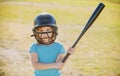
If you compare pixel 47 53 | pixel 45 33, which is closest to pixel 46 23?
pixel 45 33

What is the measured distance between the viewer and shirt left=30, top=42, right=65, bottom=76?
190 centimetres

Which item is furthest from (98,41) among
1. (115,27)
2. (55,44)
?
(55,44)

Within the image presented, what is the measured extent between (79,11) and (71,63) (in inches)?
18.1

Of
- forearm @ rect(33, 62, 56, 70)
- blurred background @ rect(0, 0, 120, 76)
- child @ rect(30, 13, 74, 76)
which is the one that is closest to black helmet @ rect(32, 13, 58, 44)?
child @ rect(30, 13, 74, 76)

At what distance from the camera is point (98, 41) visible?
11.1ft

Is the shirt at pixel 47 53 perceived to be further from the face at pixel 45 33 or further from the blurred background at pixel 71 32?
the blurred background at pixel 71 32

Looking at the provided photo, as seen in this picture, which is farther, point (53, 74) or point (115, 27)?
point (115, 27)

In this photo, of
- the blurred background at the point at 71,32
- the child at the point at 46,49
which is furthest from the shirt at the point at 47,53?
the blurred background at the point at 71,32

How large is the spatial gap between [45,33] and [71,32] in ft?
4.97

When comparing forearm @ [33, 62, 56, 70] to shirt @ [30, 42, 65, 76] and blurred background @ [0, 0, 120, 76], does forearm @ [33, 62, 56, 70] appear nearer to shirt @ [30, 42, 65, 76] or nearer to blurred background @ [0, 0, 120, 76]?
shirt @ [30, 42, 65, 76]

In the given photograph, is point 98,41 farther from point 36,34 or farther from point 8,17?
point 36,34

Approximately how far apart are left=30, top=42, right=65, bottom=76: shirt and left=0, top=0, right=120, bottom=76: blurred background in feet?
4.31

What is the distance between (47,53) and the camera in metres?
1.92

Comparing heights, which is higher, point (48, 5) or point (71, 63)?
point (48, 5)
